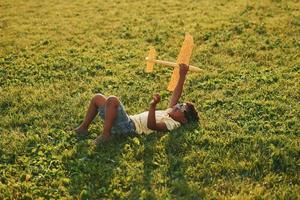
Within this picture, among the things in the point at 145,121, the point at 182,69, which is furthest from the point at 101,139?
the point at 182,69

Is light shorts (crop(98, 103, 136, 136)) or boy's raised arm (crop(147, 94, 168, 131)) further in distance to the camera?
light shorts (crop(98, 103, 136, 136))

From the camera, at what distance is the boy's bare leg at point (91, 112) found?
8352 mm

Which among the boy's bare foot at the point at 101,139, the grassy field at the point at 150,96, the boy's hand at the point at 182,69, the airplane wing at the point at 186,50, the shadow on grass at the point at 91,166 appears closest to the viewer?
the shadow on grass at the point at 91,166

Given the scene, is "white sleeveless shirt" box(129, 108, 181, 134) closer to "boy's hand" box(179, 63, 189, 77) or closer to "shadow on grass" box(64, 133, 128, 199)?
"shadow on grass" box(64, 133, 128, 199)

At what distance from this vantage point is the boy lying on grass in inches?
316

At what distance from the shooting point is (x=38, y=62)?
1232 centimetres

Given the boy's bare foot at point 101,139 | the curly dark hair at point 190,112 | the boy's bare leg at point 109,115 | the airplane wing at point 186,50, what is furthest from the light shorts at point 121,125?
the airplane wing at point 186,50

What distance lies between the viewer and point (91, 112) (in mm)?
8414

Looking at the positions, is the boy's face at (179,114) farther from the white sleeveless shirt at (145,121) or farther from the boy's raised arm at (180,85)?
the boy's raised arm at (180,85)

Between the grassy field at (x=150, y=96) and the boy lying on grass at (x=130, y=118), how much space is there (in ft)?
0.57

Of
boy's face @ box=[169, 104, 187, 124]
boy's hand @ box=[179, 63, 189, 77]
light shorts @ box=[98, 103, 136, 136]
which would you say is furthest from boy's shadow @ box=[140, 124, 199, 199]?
boy's hand @ box=[179, 63, 189, 77]

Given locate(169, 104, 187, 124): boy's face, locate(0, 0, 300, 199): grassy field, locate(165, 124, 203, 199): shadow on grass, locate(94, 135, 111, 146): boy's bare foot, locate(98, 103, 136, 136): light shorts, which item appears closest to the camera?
locate(165, 124, 203, 199): shadow on grass

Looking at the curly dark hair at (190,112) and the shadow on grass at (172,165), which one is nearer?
the shadow on grass at (172,165)

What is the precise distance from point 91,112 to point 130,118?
2.33 ft
